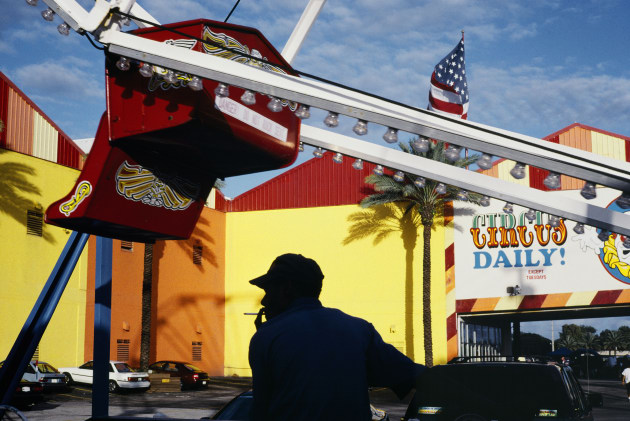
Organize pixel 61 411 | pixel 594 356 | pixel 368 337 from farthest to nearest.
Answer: pixel 594 356 → pixel 61 411 → pixel 368 337

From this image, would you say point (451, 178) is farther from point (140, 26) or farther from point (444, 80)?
point (444, 80)

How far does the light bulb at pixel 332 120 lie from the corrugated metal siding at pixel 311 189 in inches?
1268

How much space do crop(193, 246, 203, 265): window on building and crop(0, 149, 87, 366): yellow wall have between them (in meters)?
7.27

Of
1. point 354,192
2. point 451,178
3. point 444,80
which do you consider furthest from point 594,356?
point 451,178

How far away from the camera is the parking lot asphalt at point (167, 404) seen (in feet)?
70.1

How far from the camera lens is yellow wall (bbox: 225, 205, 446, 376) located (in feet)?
119

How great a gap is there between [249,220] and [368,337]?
3793cm

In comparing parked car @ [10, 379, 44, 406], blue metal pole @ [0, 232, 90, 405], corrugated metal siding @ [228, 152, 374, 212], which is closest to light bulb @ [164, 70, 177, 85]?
blue metal pole @ [0, 232, 90, 405]

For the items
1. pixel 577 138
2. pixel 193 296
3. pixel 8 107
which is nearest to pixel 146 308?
pixel 193 296

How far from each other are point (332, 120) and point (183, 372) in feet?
92.5

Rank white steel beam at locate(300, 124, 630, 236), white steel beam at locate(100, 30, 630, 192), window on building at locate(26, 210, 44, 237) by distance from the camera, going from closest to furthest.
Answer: white steel beam at locate(100, 30, 630, 192)
white steel beam at locate(300, 124, 630, 236)
window on building at locate(26, 210, 44, 237)

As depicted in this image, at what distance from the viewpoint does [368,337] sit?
108 inches

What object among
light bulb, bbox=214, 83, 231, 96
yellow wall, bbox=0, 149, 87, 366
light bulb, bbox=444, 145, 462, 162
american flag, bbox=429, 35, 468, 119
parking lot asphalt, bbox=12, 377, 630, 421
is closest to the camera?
light bulb, bbox=214, 83, 231, 96

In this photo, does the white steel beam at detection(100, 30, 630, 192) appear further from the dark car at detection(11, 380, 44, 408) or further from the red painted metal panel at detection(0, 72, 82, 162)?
the red painted metal panel at detection(0, 72, 82, 162)
